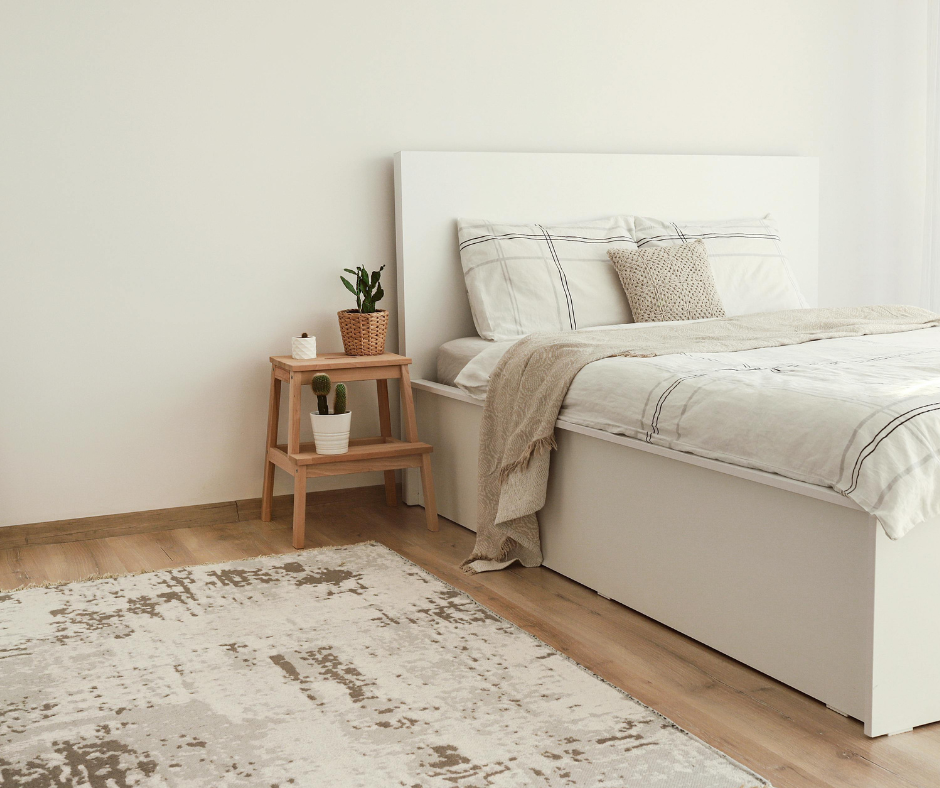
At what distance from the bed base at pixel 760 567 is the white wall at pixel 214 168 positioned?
1.23 metres

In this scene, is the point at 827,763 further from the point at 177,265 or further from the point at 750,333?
the point at 177,265

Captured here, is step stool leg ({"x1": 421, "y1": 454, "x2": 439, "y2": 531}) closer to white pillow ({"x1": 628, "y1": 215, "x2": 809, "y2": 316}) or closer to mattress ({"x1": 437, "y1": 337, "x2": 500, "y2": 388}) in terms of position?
mattress ({"x1": 437, "y1": 337, "x2": 500, "y2": 388})

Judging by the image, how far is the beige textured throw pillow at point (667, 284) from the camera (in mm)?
3211

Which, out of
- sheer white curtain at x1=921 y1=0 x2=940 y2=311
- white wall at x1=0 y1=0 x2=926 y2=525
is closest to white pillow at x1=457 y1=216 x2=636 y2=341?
→ white wall at x1=0 y1=0 x2=926 y2=525

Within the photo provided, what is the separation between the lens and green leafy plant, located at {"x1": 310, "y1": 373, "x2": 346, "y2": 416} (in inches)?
115

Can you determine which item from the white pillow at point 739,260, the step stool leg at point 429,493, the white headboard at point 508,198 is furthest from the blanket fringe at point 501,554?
the white pillow at point 739,260

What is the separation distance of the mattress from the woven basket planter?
232mm

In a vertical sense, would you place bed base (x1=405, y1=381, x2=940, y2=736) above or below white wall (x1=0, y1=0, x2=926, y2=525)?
below

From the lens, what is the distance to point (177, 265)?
309 cm

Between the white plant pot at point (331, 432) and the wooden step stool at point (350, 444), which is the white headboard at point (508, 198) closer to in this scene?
the wooden step stool at point (350, 444)

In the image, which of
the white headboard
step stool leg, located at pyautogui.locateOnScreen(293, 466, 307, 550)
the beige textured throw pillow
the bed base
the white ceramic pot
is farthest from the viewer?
the white headboard

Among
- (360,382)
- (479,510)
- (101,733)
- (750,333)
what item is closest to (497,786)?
(101,733)

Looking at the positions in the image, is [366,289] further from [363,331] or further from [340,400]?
[340,400]

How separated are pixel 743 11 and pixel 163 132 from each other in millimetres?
2387
